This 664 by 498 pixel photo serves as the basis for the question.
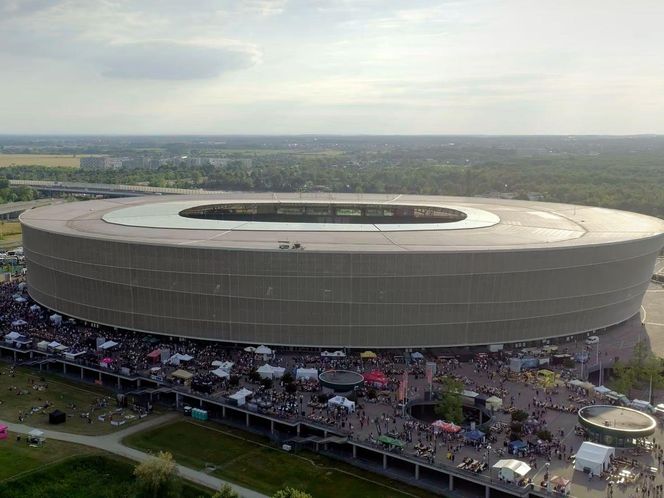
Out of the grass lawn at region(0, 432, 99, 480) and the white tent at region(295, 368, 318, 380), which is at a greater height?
the white tent at region(295, 368, 318, 380)

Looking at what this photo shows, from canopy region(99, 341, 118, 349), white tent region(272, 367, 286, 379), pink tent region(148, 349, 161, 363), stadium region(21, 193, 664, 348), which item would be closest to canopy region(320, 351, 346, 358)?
stadium region(21, 193, 664, 348)

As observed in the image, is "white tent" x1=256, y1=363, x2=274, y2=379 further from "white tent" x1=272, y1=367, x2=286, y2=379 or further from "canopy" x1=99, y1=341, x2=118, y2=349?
"canopy" x1=99, y1=341, x2=118, y2=349

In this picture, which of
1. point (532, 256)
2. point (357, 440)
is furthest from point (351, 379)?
point (532, 256)

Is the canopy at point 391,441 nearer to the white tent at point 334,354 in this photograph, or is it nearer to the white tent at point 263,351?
the white tent at point 334,354

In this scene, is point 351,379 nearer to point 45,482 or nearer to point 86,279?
point 45,482

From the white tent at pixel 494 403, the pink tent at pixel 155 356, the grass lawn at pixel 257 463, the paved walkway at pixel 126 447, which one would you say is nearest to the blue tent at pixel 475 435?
the white tent at pixel 494 403

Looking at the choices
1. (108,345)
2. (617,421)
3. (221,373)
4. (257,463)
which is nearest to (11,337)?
(108,345)
